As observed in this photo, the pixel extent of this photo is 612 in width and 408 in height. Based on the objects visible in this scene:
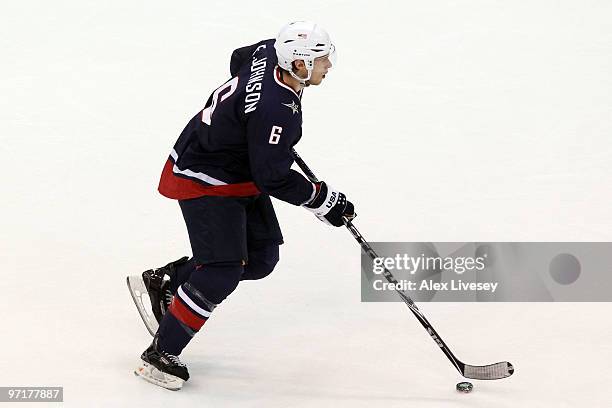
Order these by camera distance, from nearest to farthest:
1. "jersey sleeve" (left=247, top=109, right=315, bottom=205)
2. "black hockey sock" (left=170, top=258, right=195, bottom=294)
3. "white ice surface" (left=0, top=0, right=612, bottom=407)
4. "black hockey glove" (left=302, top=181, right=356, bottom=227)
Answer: "jersey sleeve" (left=247, top=109, right=315, bottom=205) < "black hockey glove" (left=302, top=181, right=356, bottom=227) < "white ice surface" (left=0, top=0, right=612, bottom=407) < "black hockey sock" (left=170, top=258, right=195, bottom=294)

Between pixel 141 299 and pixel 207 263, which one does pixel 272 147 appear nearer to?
pixel 207 263

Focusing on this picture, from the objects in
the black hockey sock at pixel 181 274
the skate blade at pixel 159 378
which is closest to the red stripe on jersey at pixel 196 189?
the black hockey sock at pixel 181 274

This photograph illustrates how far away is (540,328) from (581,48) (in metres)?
2.64

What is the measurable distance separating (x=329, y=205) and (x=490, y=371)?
0.73m

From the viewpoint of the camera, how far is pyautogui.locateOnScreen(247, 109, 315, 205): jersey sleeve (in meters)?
3.37

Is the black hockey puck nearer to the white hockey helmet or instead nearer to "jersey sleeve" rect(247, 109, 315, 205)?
"jersey sleeve" rect(247, 109, 315, 205)

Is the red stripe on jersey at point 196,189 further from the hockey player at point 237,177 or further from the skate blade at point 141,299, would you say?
the skate blade at point 141,299

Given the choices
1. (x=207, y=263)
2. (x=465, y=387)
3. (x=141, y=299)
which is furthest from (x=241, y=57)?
(x=465, y=387)

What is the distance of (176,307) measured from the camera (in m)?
3.62

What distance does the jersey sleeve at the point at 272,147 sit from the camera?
337cm

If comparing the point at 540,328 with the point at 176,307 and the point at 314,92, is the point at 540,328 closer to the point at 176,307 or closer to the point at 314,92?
the point at 176,307

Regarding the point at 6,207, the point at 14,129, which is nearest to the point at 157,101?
the point at 14,129

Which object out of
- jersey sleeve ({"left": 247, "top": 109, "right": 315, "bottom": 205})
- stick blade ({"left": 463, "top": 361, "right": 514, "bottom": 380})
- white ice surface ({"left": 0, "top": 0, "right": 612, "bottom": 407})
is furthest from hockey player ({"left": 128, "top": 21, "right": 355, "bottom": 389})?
stick blade ({"left": 463, "top": 361, "right": 514, "bottom": 380})

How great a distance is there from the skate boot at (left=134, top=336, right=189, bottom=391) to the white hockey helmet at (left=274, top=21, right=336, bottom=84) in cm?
99
